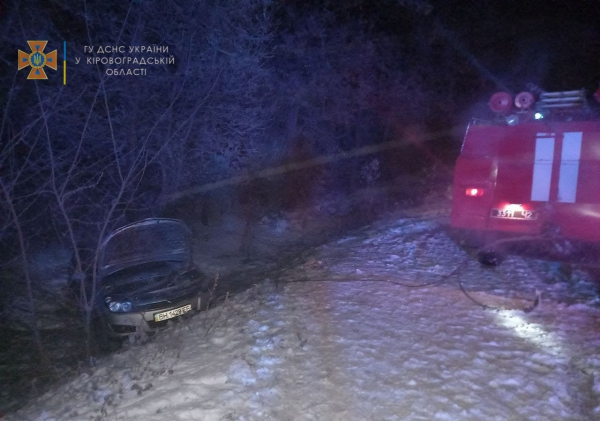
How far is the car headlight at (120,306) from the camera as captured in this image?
5.93 m

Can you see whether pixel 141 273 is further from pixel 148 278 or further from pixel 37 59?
pixel 37 59

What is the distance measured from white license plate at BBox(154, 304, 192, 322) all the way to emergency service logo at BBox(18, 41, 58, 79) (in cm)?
536

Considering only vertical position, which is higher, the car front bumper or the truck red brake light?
the truck red brake light

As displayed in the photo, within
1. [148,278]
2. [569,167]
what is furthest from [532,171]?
[148,278]

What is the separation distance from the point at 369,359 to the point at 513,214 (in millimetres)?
3818

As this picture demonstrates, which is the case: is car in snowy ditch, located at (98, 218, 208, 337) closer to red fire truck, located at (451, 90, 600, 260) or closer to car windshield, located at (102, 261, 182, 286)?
car windshield, located at (102, 261, 182, 286)

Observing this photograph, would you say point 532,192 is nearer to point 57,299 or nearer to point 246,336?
point 246,336

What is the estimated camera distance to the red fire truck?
6078 millimetres

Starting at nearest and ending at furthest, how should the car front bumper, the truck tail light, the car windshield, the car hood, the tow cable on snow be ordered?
the tow cable on snow < the car front bumper < the car windshield < the truck tail light < the car hood

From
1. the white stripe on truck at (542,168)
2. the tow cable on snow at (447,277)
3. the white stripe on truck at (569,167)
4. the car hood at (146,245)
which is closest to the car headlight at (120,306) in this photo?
the car hood at (146,245)

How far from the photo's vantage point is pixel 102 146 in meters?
9.70

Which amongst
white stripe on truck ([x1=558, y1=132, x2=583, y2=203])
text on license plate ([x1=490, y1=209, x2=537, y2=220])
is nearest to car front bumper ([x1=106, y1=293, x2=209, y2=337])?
text on license plate ([x1=490, y1=209, x2=537, y2=220])

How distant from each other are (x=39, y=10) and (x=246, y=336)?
7726 millimetres

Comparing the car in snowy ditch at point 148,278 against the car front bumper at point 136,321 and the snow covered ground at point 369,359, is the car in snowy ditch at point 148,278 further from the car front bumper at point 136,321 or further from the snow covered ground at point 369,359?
the snow covered ground at point 369,359
